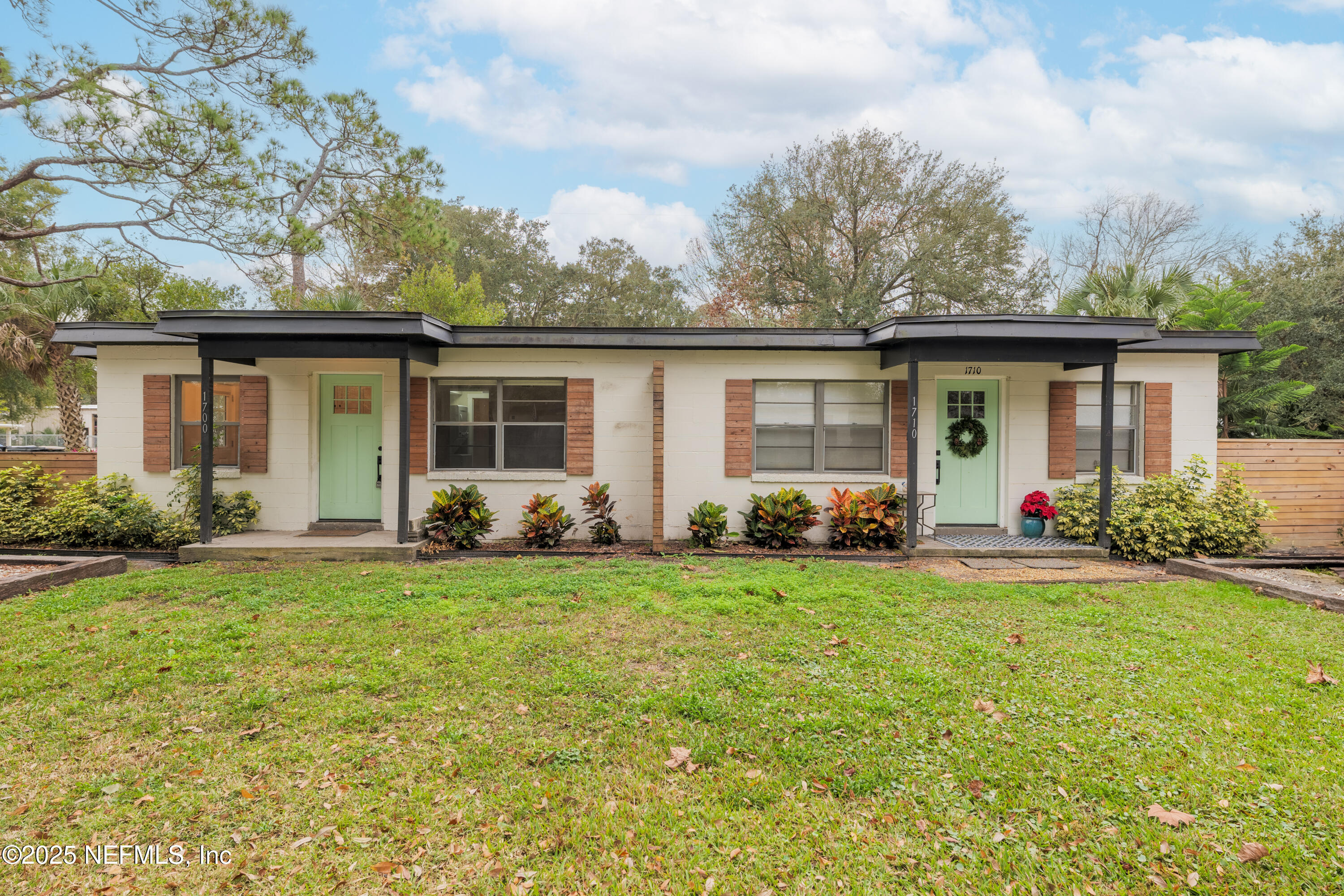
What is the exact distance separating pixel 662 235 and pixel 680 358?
19049mm

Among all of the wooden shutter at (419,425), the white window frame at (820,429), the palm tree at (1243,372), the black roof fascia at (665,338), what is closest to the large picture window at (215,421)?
the wooden shutter at (419,425)

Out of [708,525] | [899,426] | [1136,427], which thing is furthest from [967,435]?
[708,525]

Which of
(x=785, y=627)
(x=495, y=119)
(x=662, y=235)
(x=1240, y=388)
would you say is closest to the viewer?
(x=785, y=627)

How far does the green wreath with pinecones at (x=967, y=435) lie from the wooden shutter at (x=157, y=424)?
1131 centimetres

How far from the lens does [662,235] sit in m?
26.4

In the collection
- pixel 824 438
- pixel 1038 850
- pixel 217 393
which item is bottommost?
pixel 1038 850

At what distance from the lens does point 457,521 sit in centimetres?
842

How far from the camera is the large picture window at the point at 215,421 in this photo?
362 inches

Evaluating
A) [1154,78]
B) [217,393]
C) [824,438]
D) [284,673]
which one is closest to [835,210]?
[1154,78]

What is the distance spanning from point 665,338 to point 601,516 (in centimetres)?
259

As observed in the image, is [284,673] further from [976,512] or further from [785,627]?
[976,512]

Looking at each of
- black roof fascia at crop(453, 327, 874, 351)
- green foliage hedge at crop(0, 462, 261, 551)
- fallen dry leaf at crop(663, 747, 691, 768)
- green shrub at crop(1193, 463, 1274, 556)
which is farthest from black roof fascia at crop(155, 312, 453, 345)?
green shrub at crop(1193, 463, 1274, 556)

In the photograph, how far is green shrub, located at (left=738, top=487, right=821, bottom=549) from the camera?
835 centimetres

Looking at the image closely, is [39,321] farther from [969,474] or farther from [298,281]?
[969,474]
